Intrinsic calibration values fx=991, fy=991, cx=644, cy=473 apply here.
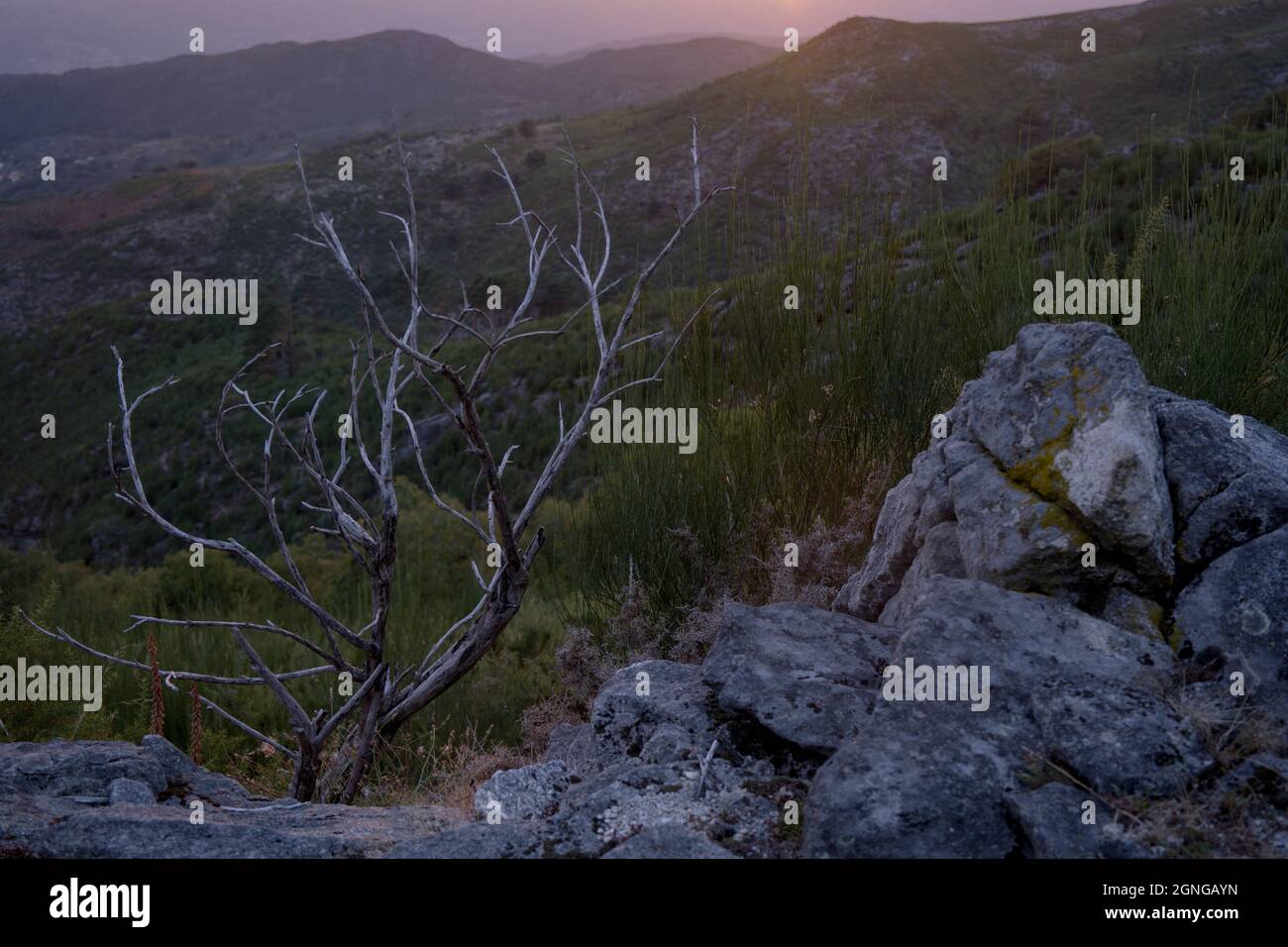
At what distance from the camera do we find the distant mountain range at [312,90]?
116438 millimetres

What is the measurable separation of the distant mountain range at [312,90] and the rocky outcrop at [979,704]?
110 meters

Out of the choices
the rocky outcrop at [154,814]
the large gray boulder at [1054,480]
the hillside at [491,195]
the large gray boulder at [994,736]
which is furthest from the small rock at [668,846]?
the hillside at [491,195]

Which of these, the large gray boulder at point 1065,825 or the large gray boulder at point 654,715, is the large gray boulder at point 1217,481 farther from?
the large gray boulder at point 654,715

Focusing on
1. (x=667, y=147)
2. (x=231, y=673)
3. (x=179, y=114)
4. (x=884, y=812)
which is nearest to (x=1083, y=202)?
(x=884, y=812)

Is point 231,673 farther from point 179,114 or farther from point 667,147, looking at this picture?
point 179,114

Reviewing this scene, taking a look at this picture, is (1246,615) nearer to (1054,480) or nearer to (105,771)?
(1054,480)

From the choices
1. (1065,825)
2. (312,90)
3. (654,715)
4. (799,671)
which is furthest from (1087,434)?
(312,90)

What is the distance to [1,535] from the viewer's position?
27422mm

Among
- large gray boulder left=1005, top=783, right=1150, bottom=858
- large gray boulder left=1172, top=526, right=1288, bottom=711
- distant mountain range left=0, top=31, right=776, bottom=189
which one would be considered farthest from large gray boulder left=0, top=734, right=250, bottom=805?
distant mountain range left=0, top=31, right=776, bottom=189

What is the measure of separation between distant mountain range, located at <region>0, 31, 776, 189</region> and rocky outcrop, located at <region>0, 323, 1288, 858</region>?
11002 centimetres

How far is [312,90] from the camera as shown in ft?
479

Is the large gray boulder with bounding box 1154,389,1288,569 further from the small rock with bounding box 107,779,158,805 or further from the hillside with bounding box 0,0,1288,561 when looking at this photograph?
the hillside with bounding box 0,0,1288,561

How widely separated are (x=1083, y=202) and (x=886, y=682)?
144 inches

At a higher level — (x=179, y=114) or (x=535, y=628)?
(x=179, y=114)
